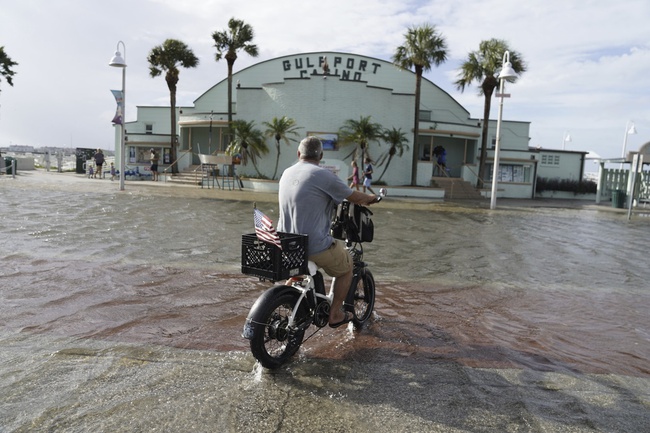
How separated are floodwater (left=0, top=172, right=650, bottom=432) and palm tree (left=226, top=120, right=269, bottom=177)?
666 inches

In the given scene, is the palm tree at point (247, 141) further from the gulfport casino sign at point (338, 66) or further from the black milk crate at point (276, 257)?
the black milk crate at point (276, 257)

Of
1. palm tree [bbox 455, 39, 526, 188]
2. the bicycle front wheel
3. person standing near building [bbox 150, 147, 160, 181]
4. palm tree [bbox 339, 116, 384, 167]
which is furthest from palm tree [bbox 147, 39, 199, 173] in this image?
the bicycle front wheel

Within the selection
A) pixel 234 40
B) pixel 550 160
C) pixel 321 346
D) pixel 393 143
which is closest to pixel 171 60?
pixel 234 40

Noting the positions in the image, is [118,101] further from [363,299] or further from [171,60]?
[363,299]

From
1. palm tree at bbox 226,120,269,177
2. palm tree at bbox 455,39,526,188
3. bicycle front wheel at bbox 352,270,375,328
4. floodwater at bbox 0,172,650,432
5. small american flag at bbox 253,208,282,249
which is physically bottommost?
floodwater at bbox 0,172,650,432

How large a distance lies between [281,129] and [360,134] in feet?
13.4

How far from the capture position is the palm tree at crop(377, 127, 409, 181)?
1041 inches

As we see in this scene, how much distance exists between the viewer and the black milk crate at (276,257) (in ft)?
12.8

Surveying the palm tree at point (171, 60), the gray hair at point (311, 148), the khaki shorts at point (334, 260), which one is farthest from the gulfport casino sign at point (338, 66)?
the khaki shorts at point (334, 260)

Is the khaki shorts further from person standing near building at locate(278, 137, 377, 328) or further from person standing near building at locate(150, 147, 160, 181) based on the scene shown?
person standing near building at locate(150, 147, 160, 181)

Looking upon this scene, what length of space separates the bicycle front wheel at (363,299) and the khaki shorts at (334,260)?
0.68m

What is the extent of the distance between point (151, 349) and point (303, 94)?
2313 centimetres

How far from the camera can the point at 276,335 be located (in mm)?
4023

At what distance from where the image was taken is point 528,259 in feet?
32.6
